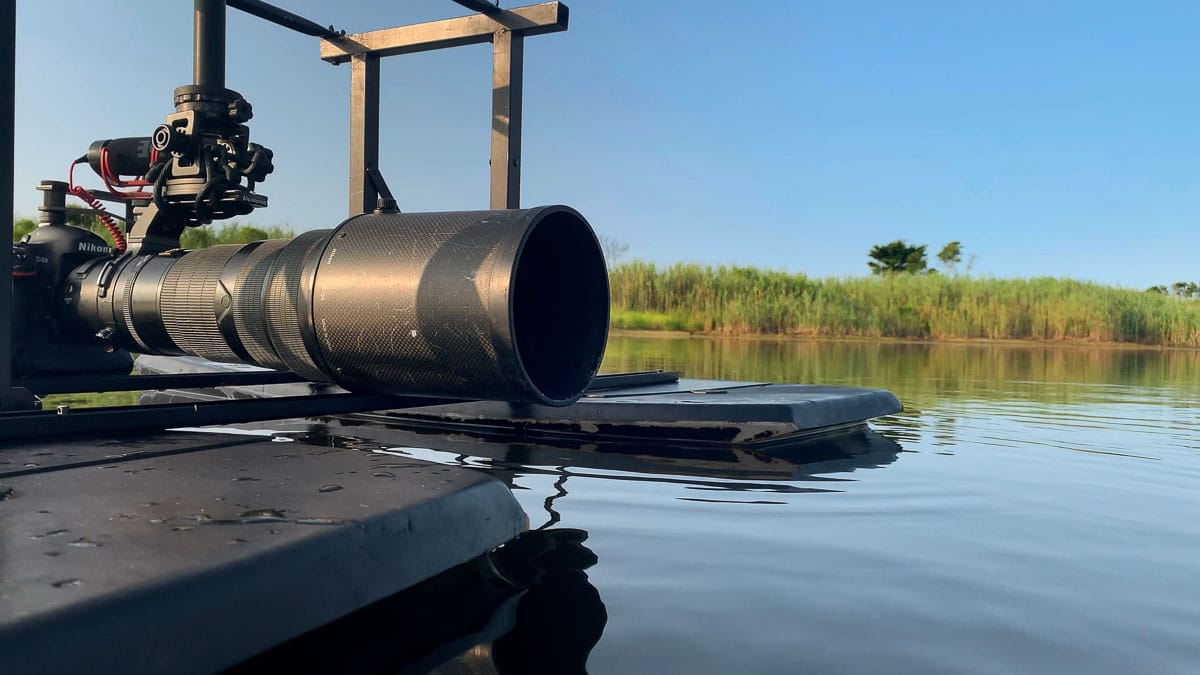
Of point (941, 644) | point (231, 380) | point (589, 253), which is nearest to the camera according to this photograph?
point (941, 644)

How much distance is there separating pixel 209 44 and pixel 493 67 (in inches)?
43.9

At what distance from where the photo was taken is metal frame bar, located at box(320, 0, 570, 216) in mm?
3309

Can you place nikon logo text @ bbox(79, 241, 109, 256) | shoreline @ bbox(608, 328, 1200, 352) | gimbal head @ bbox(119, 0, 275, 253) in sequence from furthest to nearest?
shoreline @ bbox(608, 328, 1200, 352) → nikon logo text @ bbox(79, 241, 109, 256) → gimbal head @ bbox(119, 0, 275, 253)

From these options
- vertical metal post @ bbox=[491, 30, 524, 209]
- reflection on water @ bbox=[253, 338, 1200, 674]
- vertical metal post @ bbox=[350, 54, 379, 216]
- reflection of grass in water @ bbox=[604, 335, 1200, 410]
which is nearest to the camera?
reflection on water @ bbox=[253, 338, 1200, 674]

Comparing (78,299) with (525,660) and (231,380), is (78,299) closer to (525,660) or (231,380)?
(231,380)

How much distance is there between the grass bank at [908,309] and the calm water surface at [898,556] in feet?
41.2

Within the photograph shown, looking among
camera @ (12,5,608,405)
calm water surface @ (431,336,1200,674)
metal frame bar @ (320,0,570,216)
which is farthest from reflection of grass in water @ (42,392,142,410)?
calm water surface @ (431,336,1200,674)

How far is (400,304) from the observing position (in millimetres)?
1884

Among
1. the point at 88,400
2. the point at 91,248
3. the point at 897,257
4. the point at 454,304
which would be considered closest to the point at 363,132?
the point at 91,248

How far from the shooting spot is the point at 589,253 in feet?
7.02

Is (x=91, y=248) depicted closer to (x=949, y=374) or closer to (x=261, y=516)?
(x=261, y=516)

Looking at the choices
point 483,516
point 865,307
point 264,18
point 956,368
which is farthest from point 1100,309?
point 483,516

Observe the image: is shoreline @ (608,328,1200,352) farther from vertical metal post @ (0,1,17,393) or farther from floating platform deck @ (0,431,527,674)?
floating platform deck @ (0,431,527,674)

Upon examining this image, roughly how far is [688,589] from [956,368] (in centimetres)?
819
